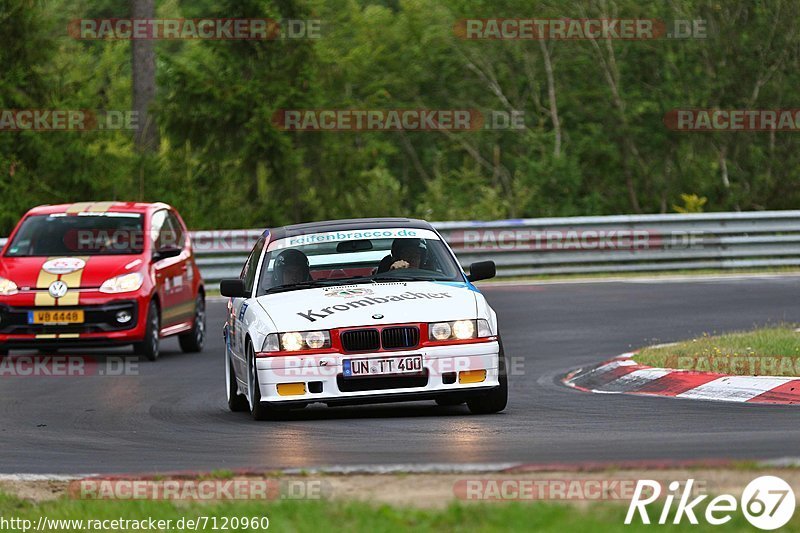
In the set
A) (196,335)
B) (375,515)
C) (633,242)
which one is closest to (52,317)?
(196,335)

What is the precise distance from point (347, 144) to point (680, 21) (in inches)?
487

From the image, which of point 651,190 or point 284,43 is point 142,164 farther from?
point 651,190

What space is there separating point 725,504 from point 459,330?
482 centimetres

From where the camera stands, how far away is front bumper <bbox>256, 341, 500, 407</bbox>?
11.1m

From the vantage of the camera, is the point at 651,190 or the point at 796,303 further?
the point at 651,190

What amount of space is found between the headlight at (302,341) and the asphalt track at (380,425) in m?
0.53

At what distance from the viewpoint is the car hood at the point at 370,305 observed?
36.6 feet

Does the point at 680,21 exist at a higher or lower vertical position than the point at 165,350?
higher

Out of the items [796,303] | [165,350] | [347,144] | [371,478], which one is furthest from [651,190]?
[371,478]

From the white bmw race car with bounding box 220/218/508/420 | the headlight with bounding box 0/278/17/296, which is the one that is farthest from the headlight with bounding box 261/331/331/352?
the headlight with bounding box 0/278/17/296

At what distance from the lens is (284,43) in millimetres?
34406

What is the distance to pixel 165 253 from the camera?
17844 millimetres

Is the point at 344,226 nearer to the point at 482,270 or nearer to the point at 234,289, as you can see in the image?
the point at 234,289

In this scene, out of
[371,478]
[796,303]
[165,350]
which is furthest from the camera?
[796,303]
